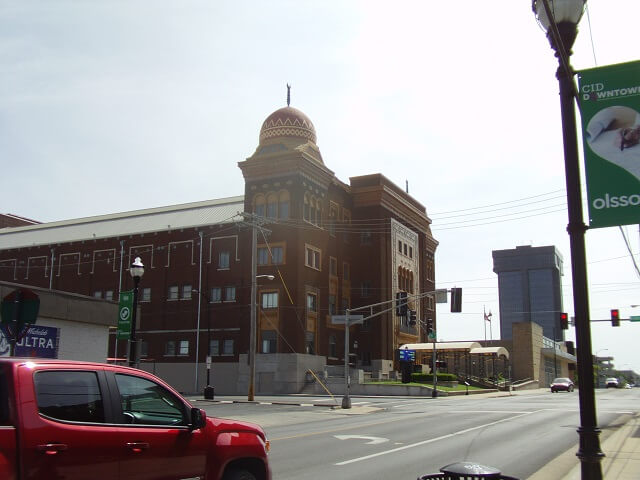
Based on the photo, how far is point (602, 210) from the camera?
8.07 meters

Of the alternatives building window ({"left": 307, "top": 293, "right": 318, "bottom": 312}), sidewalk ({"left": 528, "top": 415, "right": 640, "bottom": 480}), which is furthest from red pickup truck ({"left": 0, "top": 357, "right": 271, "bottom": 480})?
building window ({"left": 307, "top": 293, "right": 318, "bottom": 312})

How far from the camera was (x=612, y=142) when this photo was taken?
8109mm

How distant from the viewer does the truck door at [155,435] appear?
6.01m

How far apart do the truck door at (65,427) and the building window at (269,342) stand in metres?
52.8

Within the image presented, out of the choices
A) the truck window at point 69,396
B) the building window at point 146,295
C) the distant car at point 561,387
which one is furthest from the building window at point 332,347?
the truck window at point 69,396

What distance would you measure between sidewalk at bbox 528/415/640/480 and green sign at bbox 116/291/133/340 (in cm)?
1361

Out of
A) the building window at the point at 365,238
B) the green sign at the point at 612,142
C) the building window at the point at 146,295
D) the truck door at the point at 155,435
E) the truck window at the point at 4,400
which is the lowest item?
the truck door at the point at 155,435

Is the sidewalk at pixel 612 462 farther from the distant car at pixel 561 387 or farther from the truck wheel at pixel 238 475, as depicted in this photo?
the distant car at pixel 561 387

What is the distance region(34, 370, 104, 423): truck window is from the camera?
5.52m

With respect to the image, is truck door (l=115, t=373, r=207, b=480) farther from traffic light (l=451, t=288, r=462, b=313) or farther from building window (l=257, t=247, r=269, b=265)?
building window (l=257, t=247, r=269, b=265)

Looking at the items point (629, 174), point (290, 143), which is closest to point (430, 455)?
point (629, 174)

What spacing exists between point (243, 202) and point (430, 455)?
54.7 metres

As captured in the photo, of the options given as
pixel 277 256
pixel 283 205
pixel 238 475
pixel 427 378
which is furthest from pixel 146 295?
pixel 238 475

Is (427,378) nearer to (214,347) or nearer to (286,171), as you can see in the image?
(214,347)
